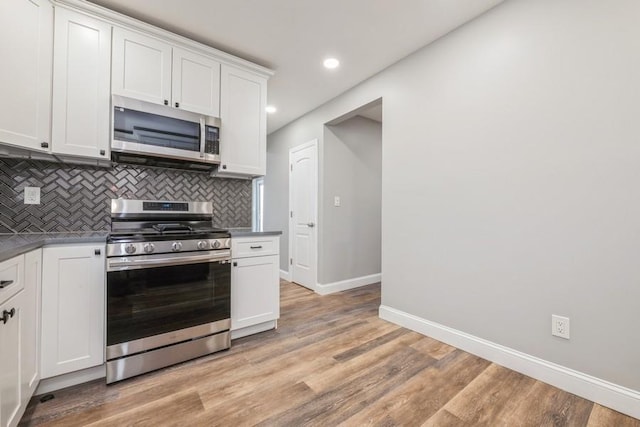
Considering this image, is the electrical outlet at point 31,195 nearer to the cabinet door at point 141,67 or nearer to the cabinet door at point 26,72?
the cabinet door at point 26,72

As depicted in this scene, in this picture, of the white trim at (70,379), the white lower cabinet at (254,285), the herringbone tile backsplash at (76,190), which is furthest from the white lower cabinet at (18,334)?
the white lower cabinet at (254,285)

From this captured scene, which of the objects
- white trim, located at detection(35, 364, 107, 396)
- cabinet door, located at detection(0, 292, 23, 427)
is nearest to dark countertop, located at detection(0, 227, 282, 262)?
cabinet door, located at detection(0, 292, 23, 427)

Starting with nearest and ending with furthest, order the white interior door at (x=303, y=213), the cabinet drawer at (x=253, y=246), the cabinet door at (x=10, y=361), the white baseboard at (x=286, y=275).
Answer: the cabinet door at (x=10, y=361) → the cabinet drawer at (x=253, y=246) → the white interior door at (x=303, y=213) → the white baseboard at (x=286, y=275)

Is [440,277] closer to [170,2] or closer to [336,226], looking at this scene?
[336,226]

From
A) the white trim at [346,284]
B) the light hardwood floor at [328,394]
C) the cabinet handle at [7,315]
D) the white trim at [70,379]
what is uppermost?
the cabinet handle at [7,315]

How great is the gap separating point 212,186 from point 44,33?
5.00 feet

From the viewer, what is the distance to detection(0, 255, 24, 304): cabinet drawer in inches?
45.0

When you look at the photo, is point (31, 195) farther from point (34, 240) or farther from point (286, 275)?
point (286, 275)

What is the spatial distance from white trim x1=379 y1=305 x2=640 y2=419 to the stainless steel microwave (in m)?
2.49

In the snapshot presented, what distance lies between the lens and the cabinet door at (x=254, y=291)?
232 cm

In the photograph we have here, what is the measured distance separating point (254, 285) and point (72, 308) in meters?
1.20

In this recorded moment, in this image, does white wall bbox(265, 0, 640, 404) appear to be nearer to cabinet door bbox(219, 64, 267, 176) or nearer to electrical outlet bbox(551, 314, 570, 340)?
electrical outlet bbox(551, 314, 570, 340)

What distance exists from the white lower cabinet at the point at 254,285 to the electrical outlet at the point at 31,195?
140 centimetres

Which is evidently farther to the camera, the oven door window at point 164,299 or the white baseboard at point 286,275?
the white baseboard at point 286,275
